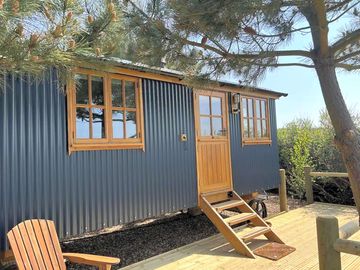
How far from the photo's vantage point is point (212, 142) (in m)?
6.16

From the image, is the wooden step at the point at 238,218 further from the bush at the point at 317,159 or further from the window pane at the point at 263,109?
the bush at the point at 317,159

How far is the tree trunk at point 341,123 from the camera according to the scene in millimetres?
2922

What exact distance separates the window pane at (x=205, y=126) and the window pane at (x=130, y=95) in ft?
5.10

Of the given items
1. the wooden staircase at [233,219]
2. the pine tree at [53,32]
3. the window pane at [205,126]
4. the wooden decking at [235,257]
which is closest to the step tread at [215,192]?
the wooden staircase at [233,219]

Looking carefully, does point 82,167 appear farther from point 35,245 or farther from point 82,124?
point 35,245

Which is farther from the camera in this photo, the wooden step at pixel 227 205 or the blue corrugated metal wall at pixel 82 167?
the wooden step at pixel 227 205

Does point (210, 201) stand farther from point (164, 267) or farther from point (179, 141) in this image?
point (164, 267)

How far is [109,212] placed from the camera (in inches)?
175

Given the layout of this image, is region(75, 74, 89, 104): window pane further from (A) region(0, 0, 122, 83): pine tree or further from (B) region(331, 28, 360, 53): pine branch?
(B) region(331, 28, 360, 53): pine branch

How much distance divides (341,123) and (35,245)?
3009mm

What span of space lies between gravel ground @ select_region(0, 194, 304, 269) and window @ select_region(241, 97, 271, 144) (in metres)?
2.07

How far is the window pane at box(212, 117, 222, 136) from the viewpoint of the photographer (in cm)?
625

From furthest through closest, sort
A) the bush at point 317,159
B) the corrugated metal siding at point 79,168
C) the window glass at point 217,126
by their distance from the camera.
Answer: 1. the bush at point 317,159
2. the window glass at point 217,126
3. the corrugated metal siding at point 79,168

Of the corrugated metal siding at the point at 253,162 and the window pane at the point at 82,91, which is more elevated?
the window pane at the point at 82,91
